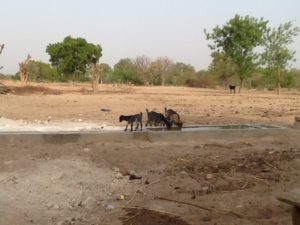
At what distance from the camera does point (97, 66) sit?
120ft

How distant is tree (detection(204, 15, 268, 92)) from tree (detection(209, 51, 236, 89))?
7.95 feet

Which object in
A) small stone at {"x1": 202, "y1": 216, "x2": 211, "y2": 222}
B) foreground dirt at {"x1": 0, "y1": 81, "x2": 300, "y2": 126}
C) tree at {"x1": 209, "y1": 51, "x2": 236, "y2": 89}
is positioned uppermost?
tree at {"x1": 209, "y1": 51, "x2": 236, "y2": 89}

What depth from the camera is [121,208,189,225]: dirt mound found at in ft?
15.8

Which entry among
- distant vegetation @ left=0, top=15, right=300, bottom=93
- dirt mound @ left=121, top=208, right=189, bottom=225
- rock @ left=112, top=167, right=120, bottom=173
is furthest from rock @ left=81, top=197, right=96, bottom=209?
distant vegetation @ left=0, top=15, right=300, bottom=93

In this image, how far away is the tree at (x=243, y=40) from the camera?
4175 centimetres

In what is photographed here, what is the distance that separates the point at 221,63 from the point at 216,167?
43.9 metres

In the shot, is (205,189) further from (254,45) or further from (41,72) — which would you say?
(41,72)

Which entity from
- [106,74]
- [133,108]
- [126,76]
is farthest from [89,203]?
[106,74]

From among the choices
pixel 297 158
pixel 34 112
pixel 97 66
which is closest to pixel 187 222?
pixel 297 158

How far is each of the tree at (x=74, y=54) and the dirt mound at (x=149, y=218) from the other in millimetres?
44083

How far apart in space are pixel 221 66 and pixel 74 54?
17.4 m

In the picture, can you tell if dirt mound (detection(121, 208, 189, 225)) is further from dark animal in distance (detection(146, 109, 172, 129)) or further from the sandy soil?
dark animal in distance (detection(146, 109, 172, 129))

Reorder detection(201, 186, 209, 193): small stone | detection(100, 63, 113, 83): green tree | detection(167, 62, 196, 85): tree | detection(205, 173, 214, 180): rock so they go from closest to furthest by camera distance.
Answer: detection(201, 186, 209, 193): small stone, detection(205, 173, 214, 180): rock, detection(167, 62, 196, 85): tree, detection(100, 63, 113, 83): green tree

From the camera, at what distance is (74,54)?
4953cm
